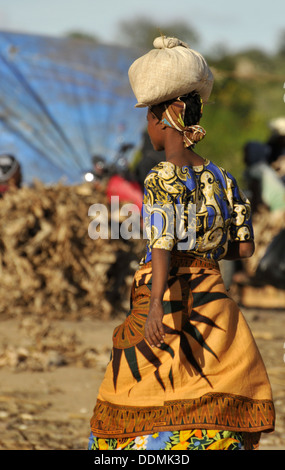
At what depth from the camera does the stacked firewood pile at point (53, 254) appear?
7410 millimetres

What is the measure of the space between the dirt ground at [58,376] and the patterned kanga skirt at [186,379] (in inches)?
58.9

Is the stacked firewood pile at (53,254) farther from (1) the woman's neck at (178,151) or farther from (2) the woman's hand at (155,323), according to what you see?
(2) the woman's hand at (155,323)

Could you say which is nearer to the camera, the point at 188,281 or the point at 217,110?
the point at 188,281

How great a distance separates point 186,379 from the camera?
2.50 metres

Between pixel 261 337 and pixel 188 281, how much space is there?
15.0ft

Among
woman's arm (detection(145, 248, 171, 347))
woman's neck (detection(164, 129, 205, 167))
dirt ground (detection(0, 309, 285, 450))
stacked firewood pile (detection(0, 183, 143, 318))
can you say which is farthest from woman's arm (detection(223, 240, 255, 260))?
stacked firewood pile (detection(0, 183, 143, 318))

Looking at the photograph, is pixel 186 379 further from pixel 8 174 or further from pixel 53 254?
pixel 8 174

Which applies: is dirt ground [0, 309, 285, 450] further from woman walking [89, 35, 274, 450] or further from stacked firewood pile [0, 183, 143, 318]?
woman walking [89, 35, 274, 450]

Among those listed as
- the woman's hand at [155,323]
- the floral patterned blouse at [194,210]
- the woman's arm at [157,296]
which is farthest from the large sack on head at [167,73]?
the woman's hand at [155,323]

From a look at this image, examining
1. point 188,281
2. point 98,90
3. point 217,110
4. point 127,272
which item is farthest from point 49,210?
point 217,110

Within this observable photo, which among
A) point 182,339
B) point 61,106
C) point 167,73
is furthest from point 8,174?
point 182,339
